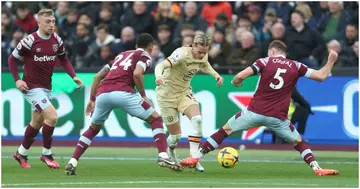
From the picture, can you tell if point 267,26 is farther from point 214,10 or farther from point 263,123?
point 263,123

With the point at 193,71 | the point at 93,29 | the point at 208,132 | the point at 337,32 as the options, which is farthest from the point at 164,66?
the point at 93,29

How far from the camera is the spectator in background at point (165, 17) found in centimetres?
2305

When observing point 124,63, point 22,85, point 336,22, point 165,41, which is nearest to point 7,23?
point 165,41

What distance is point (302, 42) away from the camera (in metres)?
21.0

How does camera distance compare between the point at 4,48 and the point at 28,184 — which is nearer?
the point at 28,184

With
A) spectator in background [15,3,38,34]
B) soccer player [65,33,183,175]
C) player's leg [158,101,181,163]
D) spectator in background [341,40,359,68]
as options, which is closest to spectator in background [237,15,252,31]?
spectator in background [341,40,359,68]

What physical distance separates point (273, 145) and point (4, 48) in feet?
24.1

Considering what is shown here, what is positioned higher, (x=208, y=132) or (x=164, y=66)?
(x=164, y=66)

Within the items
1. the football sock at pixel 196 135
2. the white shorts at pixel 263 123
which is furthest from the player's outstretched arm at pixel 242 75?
the football sock at pixel 196 135

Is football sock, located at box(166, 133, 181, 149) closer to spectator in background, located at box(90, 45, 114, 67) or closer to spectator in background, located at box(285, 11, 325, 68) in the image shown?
spectator in background, located at box(285, 11, 325, 68)

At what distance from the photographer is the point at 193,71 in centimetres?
1487

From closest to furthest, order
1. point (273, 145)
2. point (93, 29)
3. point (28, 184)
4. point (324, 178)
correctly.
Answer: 1. point (28, 184)
2. point (324, 178)
3. point (273, 145)
4. point (93, 29)

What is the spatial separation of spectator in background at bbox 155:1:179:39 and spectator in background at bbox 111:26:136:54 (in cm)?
84

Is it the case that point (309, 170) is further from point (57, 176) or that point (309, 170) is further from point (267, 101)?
point (57, 176)
